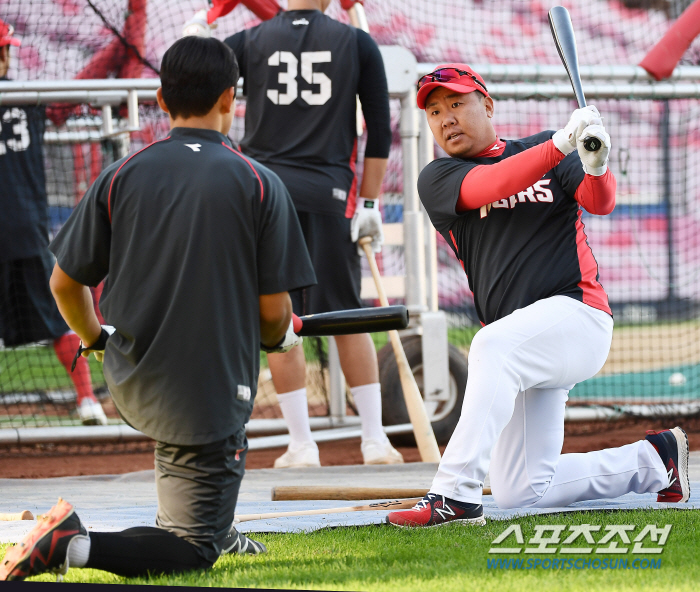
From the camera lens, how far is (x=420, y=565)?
7.39 ft

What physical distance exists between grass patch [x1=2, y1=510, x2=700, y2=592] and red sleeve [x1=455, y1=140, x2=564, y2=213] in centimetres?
99

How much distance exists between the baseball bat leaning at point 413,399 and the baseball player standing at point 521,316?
129cm

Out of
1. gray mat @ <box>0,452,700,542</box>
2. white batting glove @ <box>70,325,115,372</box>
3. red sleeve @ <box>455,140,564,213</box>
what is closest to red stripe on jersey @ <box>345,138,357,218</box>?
gray mat @ <box>0,452,700,542</box>

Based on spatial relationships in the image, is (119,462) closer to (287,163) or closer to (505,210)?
(287,163)

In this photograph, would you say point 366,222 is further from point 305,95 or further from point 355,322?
point 355,322

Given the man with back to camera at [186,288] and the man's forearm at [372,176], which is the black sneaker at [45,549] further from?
the man's forearm at [372,176]

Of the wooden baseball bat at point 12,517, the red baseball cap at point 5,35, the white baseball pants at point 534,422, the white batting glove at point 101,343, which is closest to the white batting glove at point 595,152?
the white baseball pants at point 534,422

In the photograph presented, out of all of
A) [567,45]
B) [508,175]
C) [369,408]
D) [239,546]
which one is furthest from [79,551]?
[369,408]

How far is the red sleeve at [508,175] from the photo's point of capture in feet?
9.00

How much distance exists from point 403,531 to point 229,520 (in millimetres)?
583

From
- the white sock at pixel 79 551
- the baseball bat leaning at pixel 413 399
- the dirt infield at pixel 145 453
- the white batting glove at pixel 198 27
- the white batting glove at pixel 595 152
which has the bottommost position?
the dirt infield at pixel 145 453

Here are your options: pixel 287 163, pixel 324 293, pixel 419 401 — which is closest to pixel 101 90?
pixel 287 163

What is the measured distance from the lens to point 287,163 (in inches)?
169

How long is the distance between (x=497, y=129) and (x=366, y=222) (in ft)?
32.8
